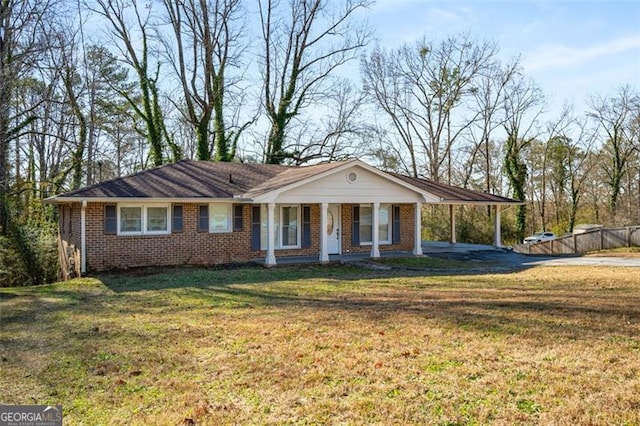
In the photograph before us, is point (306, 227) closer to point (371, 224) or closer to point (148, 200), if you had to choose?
point (371, 224)

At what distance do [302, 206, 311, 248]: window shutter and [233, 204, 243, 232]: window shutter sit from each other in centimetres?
244

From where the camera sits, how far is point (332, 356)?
5.85m

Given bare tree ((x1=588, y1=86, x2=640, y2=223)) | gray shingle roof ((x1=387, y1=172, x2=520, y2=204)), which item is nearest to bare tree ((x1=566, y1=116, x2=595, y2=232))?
bare tree ((x1=588, y1=86, x2=640, y2=223))

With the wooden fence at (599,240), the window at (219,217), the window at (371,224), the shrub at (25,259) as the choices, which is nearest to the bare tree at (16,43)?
Answer: the shrub at (25,259)

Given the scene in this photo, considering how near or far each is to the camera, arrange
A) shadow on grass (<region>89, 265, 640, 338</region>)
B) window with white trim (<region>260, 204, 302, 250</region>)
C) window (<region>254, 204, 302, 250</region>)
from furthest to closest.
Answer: window with white trim (<region>260, 204, 302, 250</region>)
window (<region>254, 204, 302, 250</region>)
shadow on grass (<region>89, 265, 640, 338</region>)

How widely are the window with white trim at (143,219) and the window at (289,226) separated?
160 inches

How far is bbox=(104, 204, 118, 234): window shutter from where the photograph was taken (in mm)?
14891

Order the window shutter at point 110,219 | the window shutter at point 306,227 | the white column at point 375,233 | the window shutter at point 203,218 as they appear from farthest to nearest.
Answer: the window shutter at point 306,227 → the white column at point 375,233 → the window shutter at point 203,218 → the window shutter at point 110,219

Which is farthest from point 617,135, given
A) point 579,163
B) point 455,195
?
point 455,195

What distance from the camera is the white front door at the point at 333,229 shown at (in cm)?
1878

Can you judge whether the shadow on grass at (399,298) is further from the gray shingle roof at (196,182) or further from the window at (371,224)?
the window at (371,224)

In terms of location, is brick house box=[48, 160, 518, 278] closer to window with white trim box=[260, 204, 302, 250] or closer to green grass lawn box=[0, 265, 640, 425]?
window with white trim box=[260, 204, 302, 250]

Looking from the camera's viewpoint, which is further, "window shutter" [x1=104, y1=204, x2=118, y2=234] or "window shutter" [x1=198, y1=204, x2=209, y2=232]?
"window shutter" [x1=198, y1=204, x2=209, y2=232]

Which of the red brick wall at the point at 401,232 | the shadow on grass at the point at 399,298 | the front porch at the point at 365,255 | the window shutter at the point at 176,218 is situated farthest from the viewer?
the red brick wall at the point at 401,232
